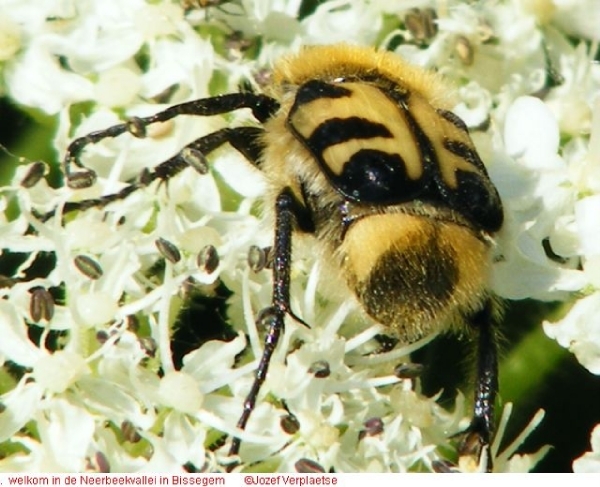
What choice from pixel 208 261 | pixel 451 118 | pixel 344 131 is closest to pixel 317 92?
pixel 344 131

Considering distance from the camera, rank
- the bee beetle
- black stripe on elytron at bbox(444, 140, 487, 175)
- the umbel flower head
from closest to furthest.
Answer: the bee beetle < black stripe on elytron at bbox(444, 140, 487, 175) < the umbel flower head

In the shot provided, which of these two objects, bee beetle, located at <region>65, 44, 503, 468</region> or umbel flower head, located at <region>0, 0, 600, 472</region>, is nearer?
bee beetle, located at <region>65, 44, 503, 468</region>

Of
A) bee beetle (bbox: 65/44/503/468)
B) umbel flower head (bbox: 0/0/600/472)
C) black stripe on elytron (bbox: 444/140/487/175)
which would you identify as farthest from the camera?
umbel flower head (bbox: 0/0/600/472)

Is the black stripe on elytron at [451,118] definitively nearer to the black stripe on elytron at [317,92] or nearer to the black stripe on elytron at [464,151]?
the black stripe on elytron at [464,151]

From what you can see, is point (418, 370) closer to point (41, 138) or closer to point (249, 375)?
point (249, 375)

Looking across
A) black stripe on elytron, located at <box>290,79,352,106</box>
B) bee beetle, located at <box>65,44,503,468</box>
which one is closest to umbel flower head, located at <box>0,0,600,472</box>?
bee beetle, located at <box>65,44,503,468</box>

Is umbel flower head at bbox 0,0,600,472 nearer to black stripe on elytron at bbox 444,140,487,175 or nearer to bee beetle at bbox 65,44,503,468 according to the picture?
bee beetle at bbox 65,44,503,468

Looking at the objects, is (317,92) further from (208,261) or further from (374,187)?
(208,261)

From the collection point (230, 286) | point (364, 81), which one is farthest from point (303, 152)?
point (230, 286)
